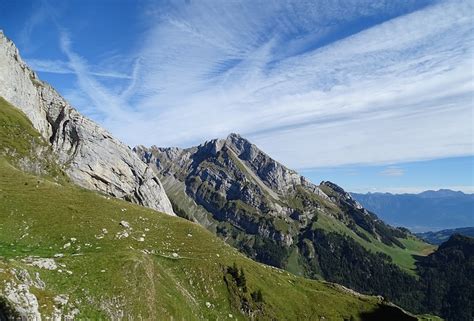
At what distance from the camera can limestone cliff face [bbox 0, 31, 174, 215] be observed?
148375mm

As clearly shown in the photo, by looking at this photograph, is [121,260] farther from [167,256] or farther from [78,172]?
[78,172]

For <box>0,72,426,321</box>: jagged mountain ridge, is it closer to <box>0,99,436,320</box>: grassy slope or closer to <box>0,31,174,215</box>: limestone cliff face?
<box>0,99,436,320</box>: grassy slope

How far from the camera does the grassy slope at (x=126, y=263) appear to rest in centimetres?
4909

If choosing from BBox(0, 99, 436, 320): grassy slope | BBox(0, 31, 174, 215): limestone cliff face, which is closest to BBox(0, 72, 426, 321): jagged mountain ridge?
BBox(0, 99, 436, 320): grassy slope

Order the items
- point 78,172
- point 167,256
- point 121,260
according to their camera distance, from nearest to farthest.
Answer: point 121,260 < point 167,256 < point 78,172

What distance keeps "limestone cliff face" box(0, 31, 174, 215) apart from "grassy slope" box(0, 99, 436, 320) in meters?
46.7

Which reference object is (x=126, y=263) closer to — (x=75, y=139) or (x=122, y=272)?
(x=122, y=272)

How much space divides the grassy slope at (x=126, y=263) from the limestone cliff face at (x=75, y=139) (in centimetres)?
4672

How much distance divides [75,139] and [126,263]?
112 m

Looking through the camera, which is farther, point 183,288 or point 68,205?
point 68,205

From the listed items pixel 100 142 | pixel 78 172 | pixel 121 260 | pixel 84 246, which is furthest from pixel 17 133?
pixel 121 260

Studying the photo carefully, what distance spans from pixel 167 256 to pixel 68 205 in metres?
22.4

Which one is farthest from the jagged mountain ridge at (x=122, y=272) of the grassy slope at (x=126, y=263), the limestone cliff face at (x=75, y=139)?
the limestone cliff face at (x=75, y=139)

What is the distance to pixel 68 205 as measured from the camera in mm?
74938
